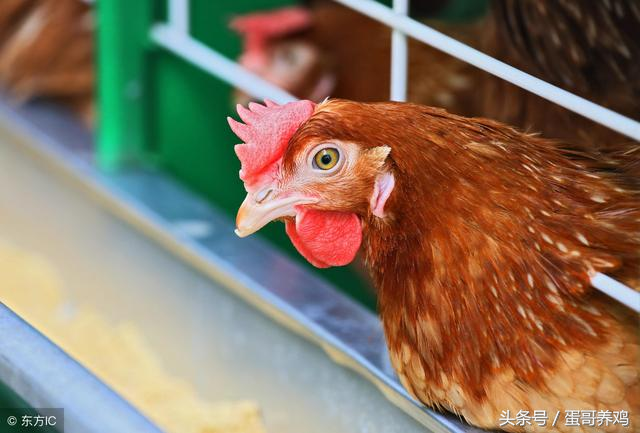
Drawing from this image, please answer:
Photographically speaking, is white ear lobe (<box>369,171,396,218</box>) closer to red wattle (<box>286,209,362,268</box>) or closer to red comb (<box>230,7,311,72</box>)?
red wattle (<box>286,209,362,268</box>)

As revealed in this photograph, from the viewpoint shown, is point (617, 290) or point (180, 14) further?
point (180, 14)

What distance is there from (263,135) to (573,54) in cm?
75

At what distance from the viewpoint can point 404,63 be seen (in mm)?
2205

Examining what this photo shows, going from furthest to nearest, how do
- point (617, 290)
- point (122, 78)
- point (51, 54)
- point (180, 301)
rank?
point (51, 54) < point (122, 78) < point (180, 301) < point (617, 290)

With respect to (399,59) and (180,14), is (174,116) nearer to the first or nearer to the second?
(180,14)

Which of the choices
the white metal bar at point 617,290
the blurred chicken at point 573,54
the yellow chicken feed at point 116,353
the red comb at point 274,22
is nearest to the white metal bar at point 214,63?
the red comb at point 274,22

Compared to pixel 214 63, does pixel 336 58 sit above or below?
above

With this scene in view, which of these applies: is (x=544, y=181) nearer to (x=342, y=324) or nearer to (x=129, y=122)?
(x=342, y=324)

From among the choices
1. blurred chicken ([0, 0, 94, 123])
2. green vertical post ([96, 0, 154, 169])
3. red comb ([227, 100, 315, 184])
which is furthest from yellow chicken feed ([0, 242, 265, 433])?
red comb ([227, 100, 315, 184])

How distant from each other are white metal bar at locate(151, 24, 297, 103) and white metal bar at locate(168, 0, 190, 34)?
0.05 ft

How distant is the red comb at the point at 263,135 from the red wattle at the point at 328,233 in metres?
0.10

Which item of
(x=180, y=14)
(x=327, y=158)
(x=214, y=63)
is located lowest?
(x=327, y=158)

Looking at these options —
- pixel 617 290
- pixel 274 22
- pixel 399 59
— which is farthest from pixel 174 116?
pixel 617 290

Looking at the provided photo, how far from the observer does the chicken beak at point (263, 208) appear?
1.82 m
